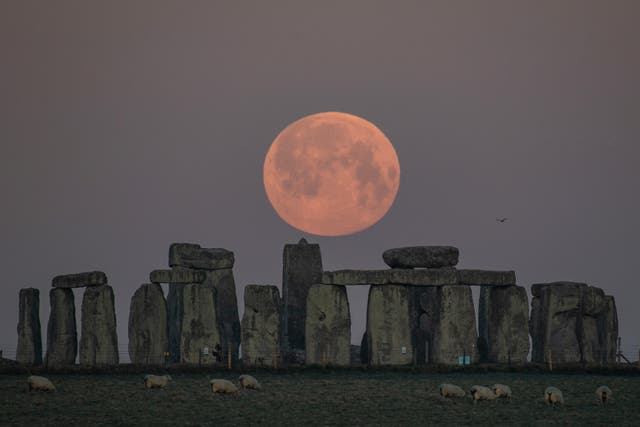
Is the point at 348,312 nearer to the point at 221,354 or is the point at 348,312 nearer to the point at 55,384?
the point at 221,354

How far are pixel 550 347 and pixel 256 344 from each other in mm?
10570

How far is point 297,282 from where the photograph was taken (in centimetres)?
6169

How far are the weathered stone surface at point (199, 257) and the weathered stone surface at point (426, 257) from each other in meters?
7.83

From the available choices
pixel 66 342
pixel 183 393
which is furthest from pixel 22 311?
pixel 183 393

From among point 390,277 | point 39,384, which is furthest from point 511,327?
point 39,384

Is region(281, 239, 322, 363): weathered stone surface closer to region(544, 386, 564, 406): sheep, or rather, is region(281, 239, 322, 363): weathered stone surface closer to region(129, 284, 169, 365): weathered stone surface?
region(129, 284, 169, 365): weathered stone surface

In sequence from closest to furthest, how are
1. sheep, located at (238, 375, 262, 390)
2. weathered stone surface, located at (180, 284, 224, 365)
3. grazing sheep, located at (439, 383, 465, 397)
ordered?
grazing sheep, located at (439, 383, 465, 397) → sheep, located at (238, 375, 262, 390) → weathered stone surface, located at (180, 284, 224, 365)

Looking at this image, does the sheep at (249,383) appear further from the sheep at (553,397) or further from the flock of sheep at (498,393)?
the sheep at (553,397)

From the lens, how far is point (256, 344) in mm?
57031

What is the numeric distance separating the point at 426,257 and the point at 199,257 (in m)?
9.94

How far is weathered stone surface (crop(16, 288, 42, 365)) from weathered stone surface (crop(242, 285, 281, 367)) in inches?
367

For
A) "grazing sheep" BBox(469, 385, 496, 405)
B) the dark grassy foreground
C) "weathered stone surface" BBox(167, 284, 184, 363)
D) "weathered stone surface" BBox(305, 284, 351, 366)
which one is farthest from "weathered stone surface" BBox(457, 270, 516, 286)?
"grazing sheep" BBox(469, 385, 496, 405)

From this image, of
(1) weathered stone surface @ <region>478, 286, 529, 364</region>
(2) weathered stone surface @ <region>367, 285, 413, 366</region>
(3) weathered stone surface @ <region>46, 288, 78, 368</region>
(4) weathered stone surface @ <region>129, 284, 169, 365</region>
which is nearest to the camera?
(2) weathered stone surface @ <region>367, 285, 413, 366</region>

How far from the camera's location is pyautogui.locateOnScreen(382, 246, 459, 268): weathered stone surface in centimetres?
5872
